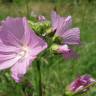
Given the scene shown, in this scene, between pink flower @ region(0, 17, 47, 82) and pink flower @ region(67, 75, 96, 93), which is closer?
pink flower @ region(0, 17, 47, 82)

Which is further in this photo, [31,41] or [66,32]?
[66,32]

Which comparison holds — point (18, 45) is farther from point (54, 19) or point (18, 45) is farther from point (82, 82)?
point (82, 82)

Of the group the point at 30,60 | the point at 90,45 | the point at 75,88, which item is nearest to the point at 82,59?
the point at 90,45

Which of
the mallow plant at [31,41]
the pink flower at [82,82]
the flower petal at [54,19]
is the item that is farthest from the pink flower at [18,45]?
the pink flower at [82,82]

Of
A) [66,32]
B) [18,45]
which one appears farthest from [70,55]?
[18,45]

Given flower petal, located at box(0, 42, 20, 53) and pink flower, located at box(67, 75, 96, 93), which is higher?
flower petal, located at box(0, 42, 20, 53)

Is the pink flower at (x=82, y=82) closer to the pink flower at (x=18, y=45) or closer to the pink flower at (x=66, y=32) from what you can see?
the pink flower at (x=66, y=32)

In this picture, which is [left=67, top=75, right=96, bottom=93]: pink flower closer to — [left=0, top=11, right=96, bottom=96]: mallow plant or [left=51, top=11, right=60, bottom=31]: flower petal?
[left=0, top=11, right=96, bottom=96]: mallow plant

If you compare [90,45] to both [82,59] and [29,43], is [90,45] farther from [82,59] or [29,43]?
[29,43]

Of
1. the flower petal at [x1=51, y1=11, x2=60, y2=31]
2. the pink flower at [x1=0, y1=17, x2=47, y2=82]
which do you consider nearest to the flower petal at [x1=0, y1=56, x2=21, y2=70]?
the pink flower at [x1=0, y1=17, x2=47, y2=82]
